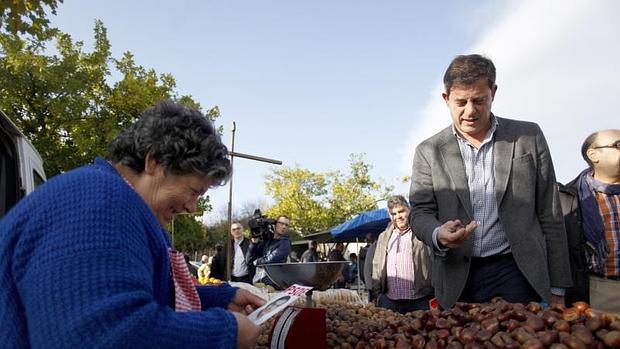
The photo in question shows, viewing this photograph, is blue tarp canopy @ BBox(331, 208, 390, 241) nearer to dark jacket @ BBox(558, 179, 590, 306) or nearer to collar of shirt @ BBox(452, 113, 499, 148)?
dark jacket @ BBox(558, 179, 590, 306)

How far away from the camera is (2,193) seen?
3.54m

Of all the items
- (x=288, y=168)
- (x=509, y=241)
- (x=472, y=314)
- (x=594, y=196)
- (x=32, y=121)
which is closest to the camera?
(x=472, y=314)

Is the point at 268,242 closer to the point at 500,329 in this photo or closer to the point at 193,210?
the point at 193,210

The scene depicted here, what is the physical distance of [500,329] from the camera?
1.72m

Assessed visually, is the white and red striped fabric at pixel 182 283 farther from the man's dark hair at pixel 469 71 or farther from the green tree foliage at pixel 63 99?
the green tree foliage at pixel 63 99

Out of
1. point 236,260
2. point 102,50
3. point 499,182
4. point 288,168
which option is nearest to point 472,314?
point 499,182

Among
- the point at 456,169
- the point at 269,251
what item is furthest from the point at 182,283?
the point at 269,251

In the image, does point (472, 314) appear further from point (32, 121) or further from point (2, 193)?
point (32, 121)

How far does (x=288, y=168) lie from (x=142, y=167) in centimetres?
3775

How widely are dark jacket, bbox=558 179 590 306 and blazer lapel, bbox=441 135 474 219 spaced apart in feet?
3.13

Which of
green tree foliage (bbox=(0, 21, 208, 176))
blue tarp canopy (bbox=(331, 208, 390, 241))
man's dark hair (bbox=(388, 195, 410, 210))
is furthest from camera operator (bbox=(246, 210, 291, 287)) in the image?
green tree foliage (bbox=(0, 21, 208, 176))

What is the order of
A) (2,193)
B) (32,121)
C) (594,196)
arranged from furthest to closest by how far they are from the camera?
(32,121) < (2,193) < (594,196)

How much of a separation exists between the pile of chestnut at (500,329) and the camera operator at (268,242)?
487 centimetres

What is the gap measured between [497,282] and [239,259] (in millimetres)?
5970
